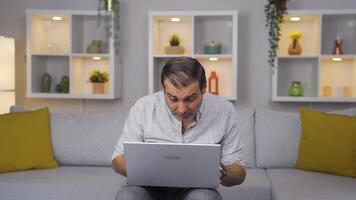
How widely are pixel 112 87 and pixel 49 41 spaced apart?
2.65 ft

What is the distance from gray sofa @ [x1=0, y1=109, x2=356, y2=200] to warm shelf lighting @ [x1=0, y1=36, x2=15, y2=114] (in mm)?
724

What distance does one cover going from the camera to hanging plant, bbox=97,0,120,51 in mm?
3715

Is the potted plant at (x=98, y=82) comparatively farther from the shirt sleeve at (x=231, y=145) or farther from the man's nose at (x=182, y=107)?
the man's nose at (x=182, y=107)

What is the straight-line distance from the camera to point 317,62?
356 centimetres

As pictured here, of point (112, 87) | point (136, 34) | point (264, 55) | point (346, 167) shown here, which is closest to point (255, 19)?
point (264, 55)

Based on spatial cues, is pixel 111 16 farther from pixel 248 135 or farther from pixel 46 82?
pixel 248 135

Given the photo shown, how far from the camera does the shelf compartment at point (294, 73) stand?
3.79 m

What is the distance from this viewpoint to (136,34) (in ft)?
12.9

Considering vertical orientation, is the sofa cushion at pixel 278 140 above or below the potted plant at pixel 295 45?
below

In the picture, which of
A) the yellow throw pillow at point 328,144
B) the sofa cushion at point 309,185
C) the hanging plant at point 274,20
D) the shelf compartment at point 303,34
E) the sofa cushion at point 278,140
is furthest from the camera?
the shelf compartment at point 303,34

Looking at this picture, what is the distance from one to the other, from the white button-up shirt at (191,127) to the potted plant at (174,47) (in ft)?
5.60

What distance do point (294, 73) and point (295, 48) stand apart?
274mm

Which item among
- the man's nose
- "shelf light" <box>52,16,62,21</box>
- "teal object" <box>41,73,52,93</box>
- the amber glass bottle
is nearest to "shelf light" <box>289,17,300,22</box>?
the amber glass bottle

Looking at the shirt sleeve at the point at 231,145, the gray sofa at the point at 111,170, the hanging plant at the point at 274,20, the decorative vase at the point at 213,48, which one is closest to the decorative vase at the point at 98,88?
the gray sofa at the point at 111,170
